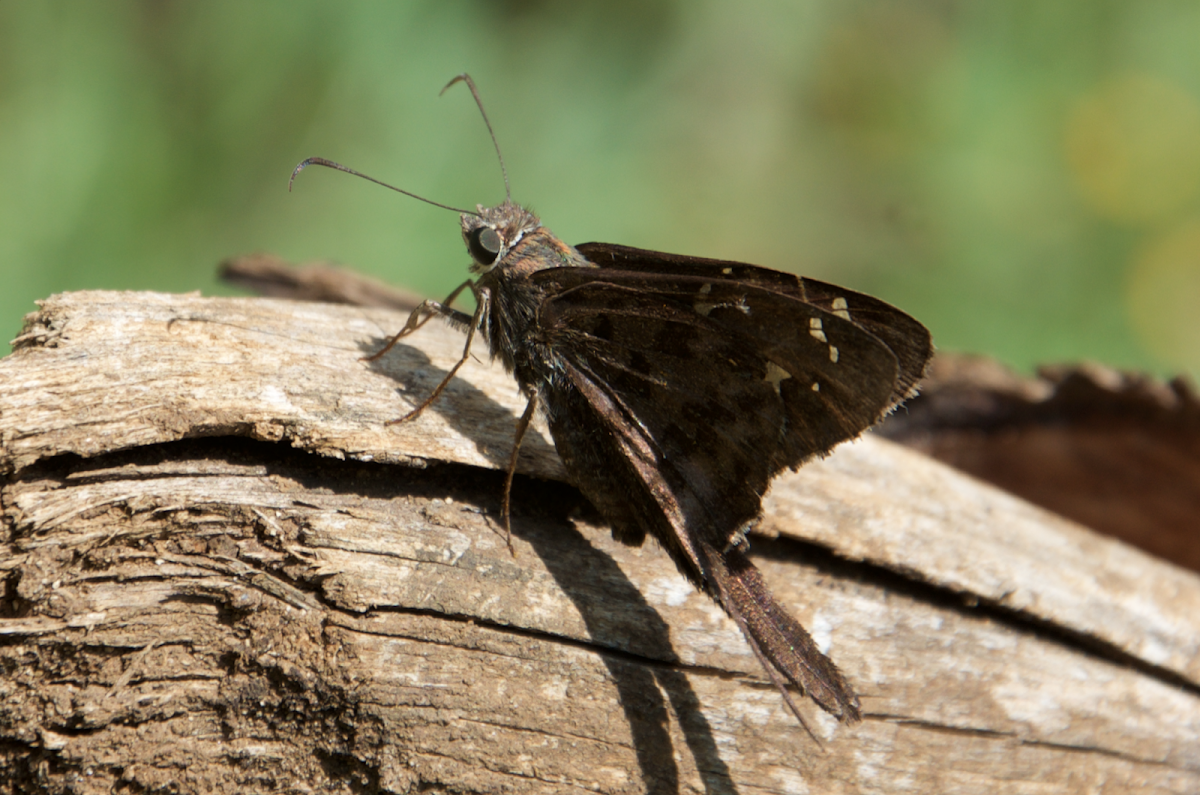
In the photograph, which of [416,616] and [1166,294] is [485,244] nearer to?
[416,616]

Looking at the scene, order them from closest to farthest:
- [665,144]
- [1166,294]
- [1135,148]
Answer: [1166,294] → [1135,148] → [665,144]

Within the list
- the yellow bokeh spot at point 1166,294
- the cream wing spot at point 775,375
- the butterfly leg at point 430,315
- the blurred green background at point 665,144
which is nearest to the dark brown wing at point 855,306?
the cream wing spot at point 775,375

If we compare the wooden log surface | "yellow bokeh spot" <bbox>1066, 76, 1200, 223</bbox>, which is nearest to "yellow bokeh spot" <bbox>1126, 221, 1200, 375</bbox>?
"yellow bokeh spot" <bbox>1066, 76, 1200, 223</bbox>

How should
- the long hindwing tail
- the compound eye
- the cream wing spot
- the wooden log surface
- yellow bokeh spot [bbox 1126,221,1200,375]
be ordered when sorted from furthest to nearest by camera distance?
1. yellow bokeh spot [bbox 1126,221,1200,375]
2. the compound eye
3. the cream wing spot
4. the long hindwing tail
5. the wooden log surface

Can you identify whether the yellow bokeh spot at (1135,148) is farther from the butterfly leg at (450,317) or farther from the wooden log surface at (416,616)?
the butterfly leg at (450,317)

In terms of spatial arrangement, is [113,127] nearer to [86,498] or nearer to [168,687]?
[86,498]

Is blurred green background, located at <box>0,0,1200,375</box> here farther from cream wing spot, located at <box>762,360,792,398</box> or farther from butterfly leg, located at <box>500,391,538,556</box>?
cream wing spot, located at <box>762,360,792,398</box>

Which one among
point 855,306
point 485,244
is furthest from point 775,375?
point 485,244
